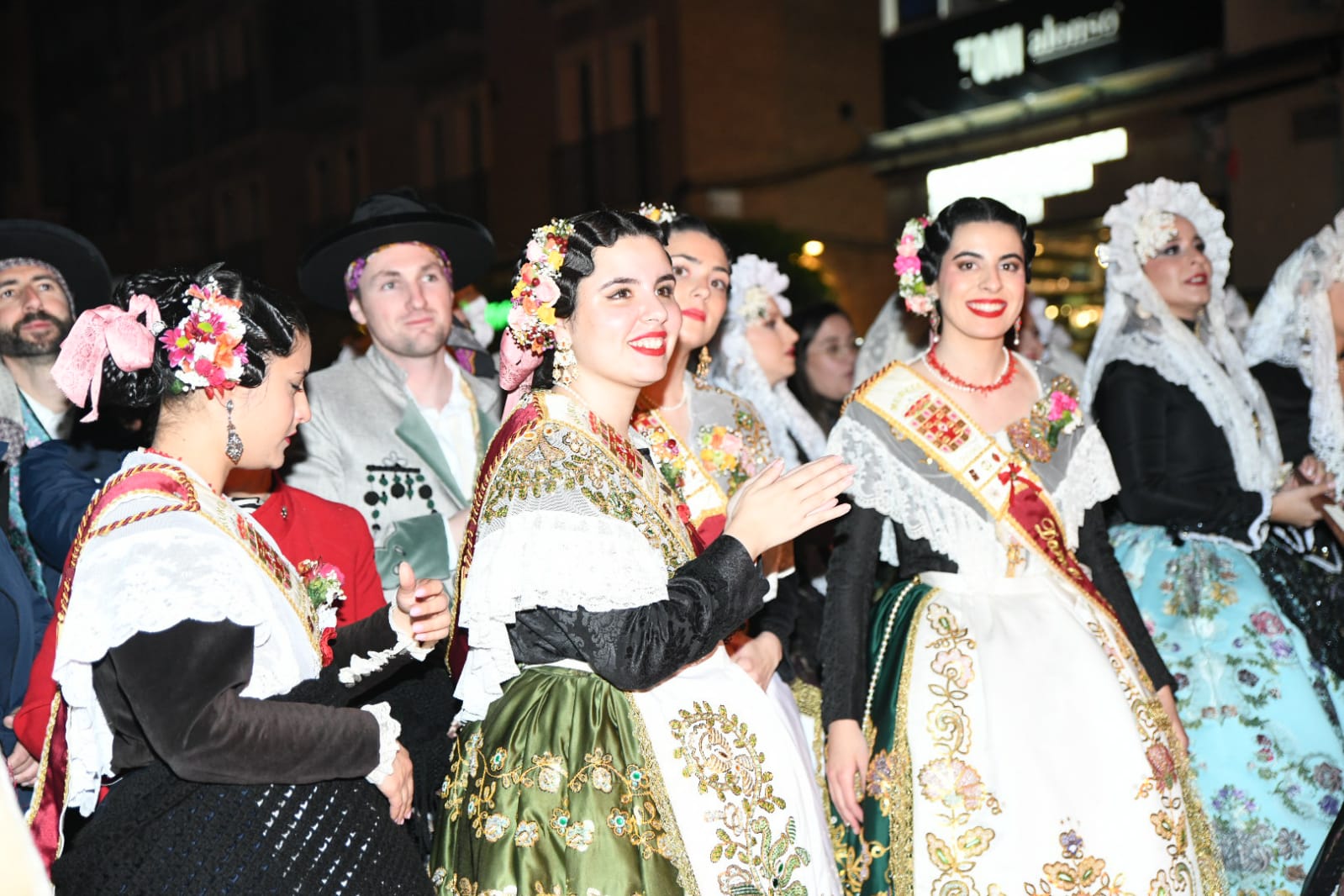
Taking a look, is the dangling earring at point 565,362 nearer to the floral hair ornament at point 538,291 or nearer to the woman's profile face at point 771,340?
the floral hair ornament at point 538,291

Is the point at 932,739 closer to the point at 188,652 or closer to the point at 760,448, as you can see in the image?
the point at 760,448

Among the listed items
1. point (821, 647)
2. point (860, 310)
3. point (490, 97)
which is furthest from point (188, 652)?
point (490, 97)

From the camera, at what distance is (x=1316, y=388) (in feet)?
15.2

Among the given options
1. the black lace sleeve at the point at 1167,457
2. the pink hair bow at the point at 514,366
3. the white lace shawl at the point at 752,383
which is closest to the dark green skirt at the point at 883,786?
the black lace sleeve at the point at 1167,457

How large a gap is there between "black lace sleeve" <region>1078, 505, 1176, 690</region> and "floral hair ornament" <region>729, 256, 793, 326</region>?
1.74m

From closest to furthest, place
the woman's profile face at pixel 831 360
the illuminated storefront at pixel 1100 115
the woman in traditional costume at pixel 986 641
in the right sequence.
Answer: the woman in traditional costume at pixel 986 641
the woman's profile face at pixel 831 360
the illuminated storefront at pixel 1100 115

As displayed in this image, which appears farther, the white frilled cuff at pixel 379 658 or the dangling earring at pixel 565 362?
the dangling earring at pixel 565 362

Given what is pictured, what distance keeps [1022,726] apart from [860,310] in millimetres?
12176

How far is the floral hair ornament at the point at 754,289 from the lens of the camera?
16.4 ft

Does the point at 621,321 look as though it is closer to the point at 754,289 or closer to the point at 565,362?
the point at 565,362

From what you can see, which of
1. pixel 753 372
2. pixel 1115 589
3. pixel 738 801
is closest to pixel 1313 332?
pixel 1115 589

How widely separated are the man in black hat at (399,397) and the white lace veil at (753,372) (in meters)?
0.98

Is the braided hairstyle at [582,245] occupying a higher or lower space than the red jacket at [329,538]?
higher

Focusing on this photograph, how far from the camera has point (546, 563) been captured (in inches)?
96.4
